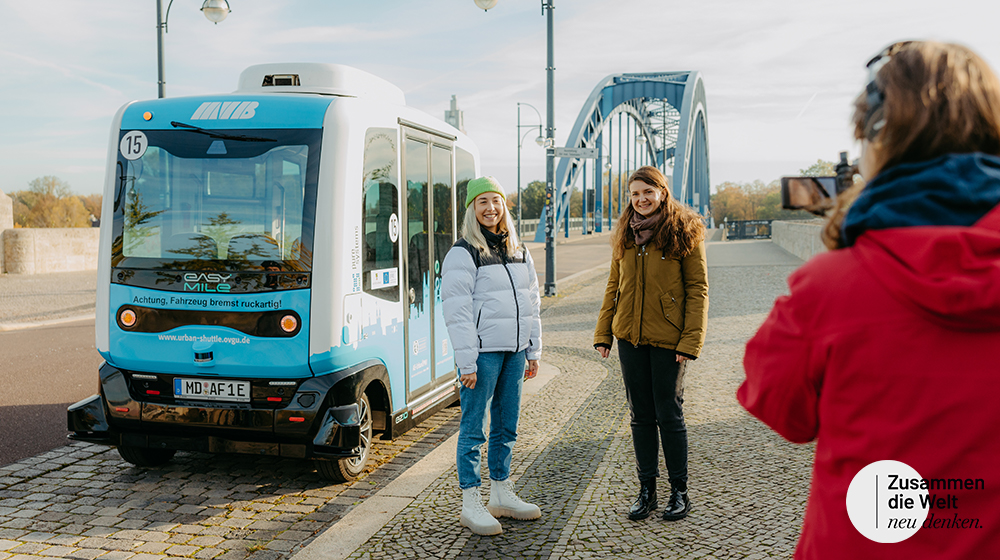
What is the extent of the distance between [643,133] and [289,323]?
2611 inches

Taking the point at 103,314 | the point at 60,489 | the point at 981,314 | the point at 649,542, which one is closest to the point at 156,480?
the point at 60,489

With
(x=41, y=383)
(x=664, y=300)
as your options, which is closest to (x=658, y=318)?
(x=664, y=300)

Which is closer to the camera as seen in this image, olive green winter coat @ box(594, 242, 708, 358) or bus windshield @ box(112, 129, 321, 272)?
olive green winter coat @ box(594, 242, 708, 358)

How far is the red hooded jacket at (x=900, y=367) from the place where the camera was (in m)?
1.10

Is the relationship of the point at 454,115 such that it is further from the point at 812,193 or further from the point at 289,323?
the point at 812,193

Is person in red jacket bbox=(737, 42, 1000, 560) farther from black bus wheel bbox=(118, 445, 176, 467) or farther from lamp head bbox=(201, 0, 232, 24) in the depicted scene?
lamp head bbox=(201, 0, 232, 24)

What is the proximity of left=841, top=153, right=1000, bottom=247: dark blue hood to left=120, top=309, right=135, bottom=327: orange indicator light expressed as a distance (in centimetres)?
428

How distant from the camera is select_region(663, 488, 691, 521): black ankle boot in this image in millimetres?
3766

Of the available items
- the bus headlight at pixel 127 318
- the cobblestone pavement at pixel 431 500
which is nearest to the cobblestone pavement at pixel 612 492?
the cobblestone pavement at pixel 431 500

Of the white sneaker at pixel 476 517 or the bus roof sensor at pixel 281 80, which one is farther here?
the bus roof sensor at pixel 281 80

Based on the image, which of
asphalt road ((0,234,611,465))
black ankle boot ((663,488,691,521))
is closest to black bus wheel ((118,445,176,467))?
asphalt road ((0,234,611,465))

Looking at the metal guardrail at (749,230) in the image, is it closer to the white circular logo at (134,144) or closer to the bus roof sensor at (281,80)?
the bus roof sensor at (281,80)

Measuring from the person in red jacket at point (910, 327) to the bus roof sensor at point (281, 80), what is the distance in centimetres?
429

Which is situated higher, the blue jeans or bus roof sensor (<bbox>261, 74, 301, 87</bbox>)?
bus roof sensor (<bbox>261, 74, 301, 87</bbox>)
